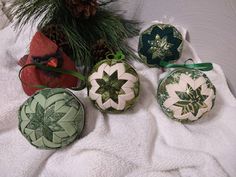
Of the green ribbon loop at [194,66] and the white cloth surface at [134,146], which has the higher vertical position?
the green ribbon loop at [194,66]

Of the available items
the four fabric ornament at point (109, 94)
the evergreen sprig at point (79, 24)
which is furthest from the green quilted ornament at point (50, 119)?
the evergreen sprig at point (79, 24)

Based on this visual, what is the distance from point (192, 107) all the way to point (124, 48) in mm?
220

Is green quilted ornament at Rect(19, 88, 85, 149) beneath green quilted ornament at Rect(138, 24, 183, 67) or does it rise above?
beneath

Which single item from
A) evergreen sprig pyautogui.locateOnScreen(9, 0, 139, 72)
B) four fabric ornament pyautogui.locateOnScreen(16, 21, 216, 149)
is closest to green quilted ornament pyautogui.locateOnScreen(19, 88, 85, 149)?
four fabric ornament pyautogui.locateOnScreen(16, 21, 216, 149)

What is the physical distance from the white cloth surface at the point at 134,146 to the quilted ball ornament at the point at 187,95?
0.14 feet

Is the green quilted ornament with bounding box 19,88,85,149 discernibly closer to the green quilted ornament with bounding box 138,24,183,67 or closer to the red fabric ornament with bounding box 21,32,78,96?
the red fabric ornament with bounding box 21,32,78,96

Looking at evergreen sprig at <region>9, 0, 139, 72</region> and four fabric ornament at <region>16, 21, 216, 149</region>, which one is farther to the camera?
evergreen sprig at <region>9, 0, 139, 72</region>

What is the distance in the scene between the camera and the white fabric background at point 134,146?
507mm

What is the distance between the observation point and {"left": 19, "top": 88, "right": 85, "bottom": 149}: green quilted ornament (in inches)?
18.9

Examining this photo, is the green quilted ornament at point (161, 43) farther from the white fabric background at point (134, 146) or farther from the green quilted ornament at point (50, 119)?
the green quilted ornament at point (50, 119)

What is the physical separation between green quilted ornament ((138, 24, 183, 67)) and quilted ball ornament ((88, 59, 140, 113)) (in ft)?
0.28

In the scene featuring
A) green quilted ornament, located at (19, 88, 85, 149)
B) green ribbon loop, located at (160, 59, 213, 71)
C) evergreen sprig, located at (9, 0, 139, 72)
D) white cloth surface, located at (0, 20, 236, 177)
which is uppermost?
evergreen sprig, located at (9, 0, 139, 72)

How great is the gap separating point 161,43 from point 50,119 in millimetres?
262

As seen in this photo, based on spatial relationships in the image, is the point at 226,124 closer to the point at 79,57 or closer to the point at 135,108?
the point at 135,108
